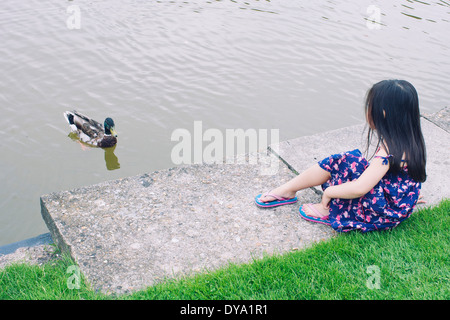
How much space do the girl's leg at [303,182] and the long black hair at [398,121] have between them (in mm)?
531

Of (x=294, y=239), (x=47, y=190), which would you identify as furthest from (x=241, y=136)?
(x=294, y=239)

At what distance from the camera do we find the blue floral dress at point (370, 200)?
3.26m

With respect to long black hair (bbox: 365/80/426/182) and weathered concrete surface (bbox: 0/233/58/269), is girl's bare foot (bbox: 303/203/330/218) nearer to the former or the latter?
long black hair (bbox: 365/80/426/182)

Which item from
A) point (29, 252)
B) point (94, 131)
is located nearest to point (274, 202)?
point (29, 252)

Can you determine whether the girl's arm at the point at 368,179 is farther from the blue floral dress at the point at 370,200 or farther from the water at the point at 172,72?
the water at the point at 172,72

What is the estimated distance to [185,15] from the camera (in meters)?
9.74

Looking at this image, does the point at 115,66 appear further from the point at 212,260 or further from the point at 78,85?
the point at 212,260

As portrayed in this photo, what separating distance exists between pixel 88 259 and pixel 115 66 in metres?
5.25

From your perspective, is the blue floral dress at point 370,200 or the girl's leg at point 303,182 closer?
the blue floral dress at point 370,200

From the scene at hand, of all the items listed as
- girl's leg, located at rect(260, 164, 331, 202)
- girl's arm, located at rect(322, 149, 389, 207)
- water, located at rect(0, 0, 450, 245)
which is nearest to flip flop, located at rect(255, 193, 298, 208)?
girl's leg, located at rect(260, 164, 331, 202)

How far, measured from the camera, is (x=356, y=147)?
4.63 meters

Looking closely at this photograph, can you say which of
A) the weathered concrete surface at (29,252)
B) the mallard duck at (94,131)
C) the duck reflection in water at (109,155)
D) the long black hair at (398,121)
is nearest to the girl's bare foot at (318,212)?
the long black hair at (398,121)

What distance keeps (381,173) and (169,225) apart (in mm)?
1603

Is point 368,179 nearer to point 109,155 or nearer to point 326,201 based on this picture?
point 326,201
